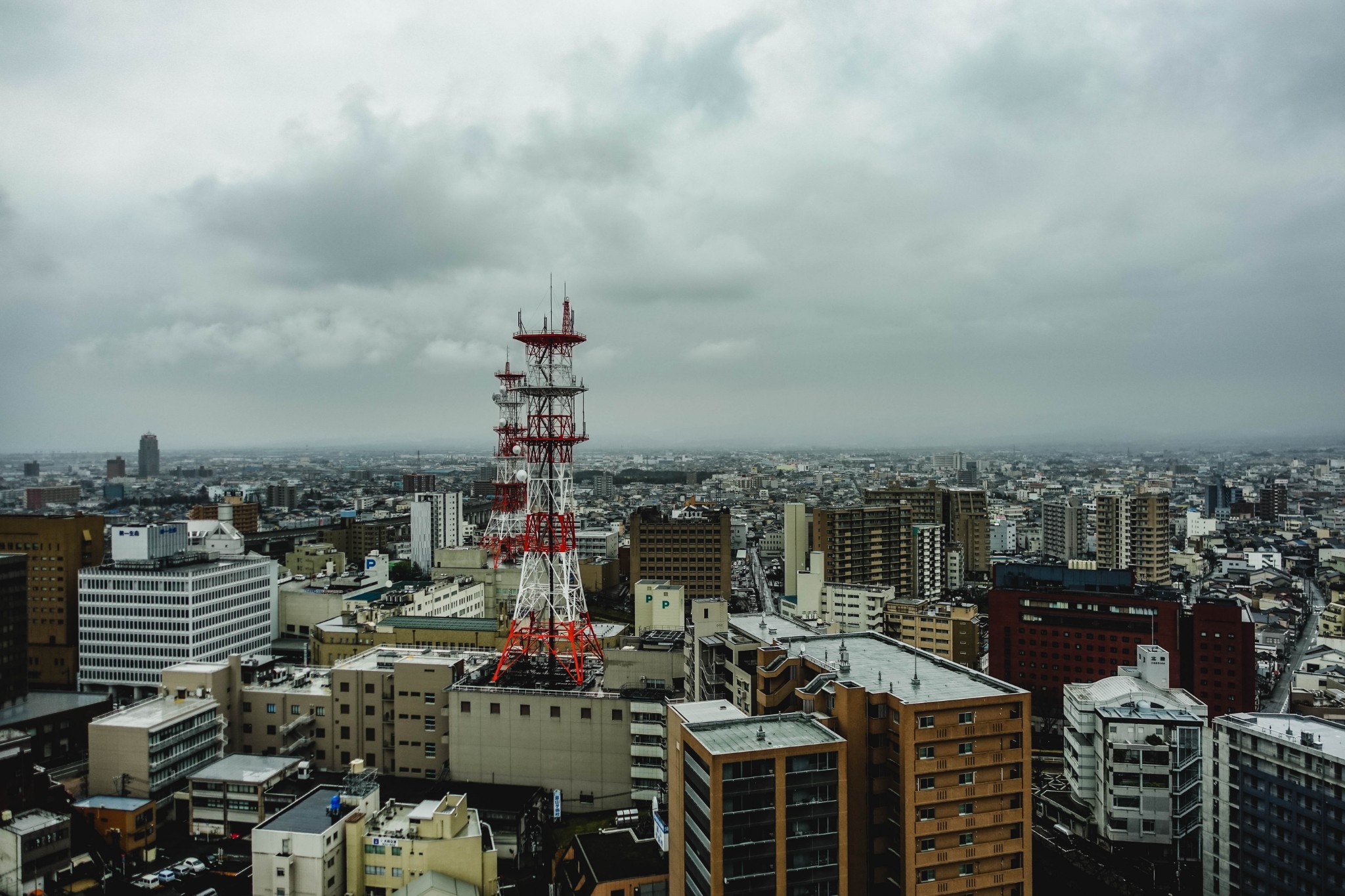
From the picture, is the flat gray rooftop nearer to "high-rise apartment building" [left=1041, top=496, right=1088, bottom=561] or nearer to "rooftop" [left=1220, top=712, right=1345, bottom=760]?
"rooftop" [left=1220, top=712, right=1345, bottom=760]

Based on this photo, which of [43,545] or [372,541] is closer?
[43,545]

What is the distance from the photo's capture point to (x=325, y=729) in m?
Answer: 15.9

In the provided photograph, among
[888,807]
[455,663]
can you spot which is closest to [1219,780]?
[888,807]

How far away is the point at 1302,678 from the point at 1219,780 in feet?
44.0

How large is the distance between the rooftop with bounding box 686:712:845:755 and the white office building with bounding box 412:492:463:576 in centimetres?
3447

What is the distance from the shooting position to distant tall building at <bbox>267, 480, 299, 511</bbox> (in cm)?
6353

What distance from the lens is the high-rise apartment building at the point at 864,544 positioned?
32562 mm

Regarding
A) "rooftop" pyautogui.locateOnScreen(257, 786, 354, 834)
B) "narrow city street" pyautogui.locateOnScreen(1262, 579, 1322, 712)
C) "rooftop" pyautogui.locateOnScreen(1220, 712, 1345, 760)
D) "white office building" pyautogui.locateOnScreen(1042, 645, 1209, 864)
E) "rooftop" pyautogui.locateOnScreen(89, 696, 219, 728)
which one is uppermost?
"rooftop" pyautogui.locateOnScreen(1220, 712, 1345, 760)

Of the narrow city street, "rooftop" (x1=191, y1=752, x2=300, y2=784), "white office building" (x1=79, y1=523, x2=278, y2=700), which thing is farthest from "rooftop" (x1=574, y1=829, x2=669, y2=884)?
the narrow city street

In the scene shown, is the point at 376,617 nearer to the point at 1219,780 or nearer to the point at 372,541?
the point at 1219,780

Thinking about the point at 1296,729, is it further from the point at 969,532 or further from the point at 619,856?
the point at 969,532

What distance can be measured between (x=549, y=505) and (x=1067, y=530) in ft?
131

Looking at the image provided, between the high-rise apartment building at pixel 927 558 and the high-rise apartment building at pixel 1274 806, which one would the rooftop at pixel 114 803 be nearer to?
the high-rise apartment building at pixel 1274 806

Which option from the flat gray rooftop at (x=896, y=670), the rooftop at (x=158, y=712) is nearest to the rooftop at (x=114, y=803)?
the rooftop at (x=158, y=712)
